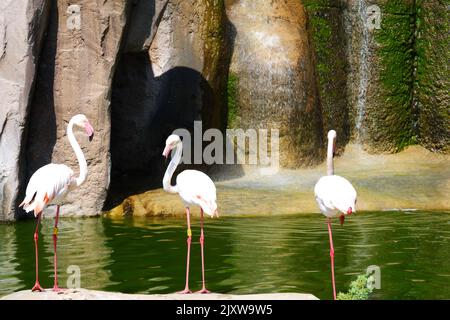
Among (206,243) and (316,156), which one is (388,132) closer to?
(316,156)

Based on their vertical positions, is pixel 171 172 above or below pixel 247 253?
above

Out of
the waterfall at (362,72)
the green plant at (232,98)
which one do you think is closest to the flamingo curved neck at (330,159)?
the green plant at (232,98)

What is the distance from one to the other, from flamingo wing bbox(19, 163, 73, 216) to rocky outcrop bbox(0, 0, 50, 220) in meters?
3.50

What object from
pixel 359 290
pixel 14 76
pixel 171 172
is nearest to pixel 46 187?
pixel 171 172

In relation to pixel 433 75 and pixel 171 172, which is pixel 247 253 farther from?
pixel 433 75

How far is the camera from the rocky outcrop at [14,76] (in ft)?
34.0

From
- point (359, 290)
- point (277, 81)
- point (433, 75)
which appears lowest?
point (359, 290)

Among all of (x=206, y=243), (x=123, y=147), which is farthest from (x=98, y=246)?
(x=123, y=147)

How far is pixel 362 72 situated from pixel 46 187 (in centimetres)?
931

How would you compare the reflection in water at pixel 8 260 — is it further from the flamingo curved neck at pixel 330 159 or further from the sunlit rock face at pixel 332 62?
the sunlit rock face at pixel 332 62

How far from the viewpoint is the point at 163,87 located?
1280cm

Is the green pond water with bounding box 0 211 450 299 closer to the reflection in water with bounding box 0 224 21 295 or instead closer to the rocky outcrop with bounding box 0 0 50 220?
the reflection in water with bounding box 0 224 21 295

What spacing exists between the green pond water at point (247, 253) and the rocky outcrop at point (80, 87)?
685mm

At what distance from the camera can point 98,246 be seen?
9164 millimetres
